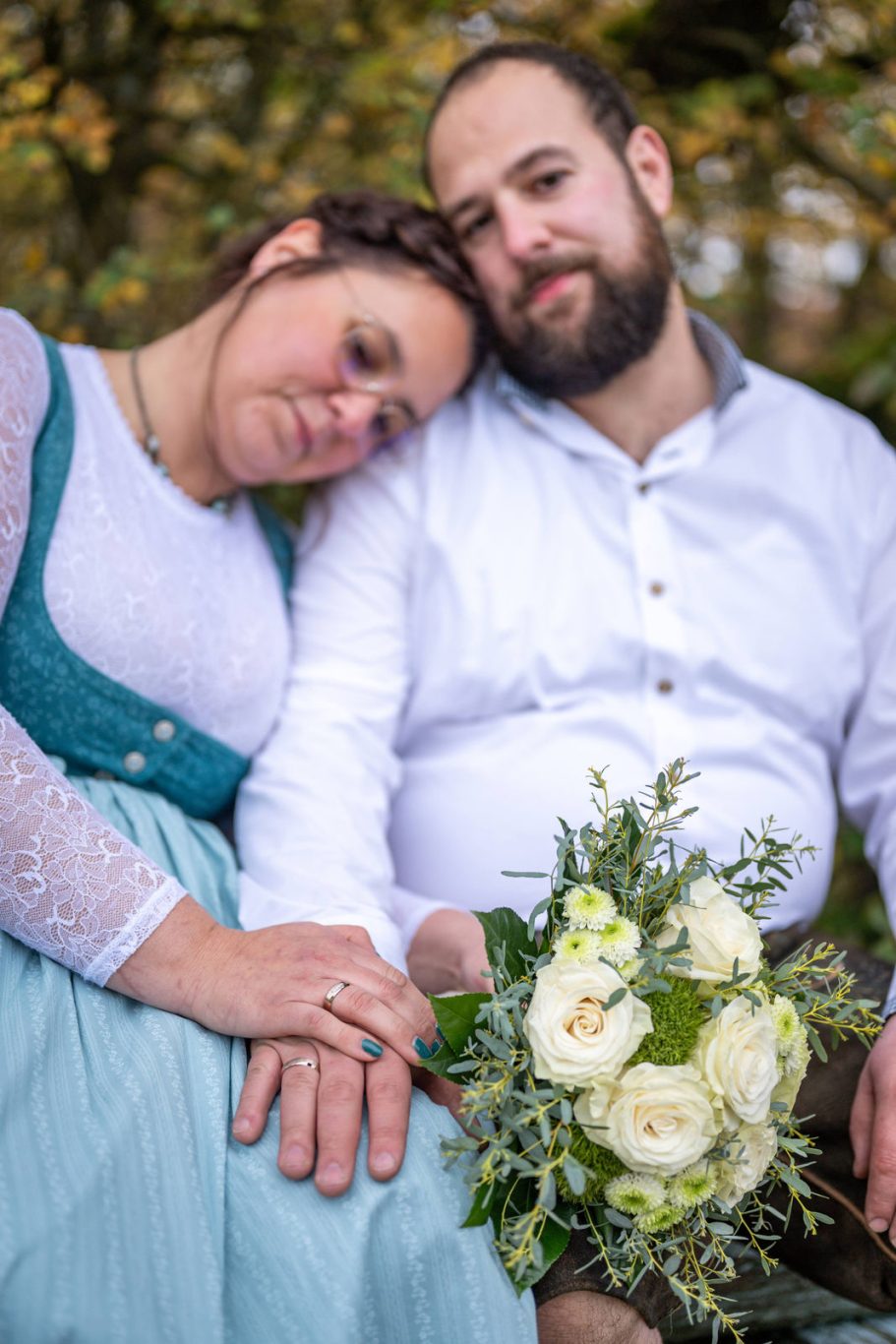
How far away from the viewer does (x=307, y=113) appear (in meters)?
3.48

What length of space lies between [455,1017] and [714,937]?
0.35 meters

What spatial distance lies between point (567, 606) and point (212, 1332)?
1488 millimetres

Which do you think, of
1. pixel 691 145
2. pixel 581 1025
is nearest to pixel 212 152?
pixel 691 145

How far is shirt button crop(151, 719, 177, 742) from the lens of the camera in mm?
2029

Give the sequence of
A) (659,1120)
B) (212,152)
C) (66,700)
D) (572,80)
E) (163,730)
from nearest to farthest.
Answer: (659,1120) < (66,700) < (163,730) < (572,80) < (212,152)

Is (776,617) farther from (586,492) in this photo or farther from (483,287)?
(483,287)

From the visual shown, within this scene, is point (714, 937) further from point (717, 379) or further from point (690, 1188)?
point (717, 379)

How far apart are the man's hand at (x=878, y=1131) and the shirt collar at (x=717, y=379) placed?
4.60 feet

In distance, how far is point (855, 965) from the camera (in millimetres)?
2275

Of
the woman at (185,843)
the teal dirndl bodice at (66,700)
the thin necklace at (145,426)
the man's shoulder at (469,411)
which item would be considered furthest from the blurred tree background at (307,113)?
the teal dirndl bodice at (66,700)

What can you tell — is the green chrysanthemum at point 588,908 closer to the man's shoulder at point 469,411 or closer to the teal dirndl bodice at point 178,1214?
the teal dirndl bodice at point 178,1214

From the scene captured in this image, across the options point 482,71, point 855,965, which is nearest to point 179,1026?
point 855,965

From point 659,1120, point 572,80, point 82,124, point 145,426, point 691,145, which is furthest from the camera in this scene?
point 691,145

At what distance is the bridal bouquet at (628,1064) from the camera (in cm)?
134
